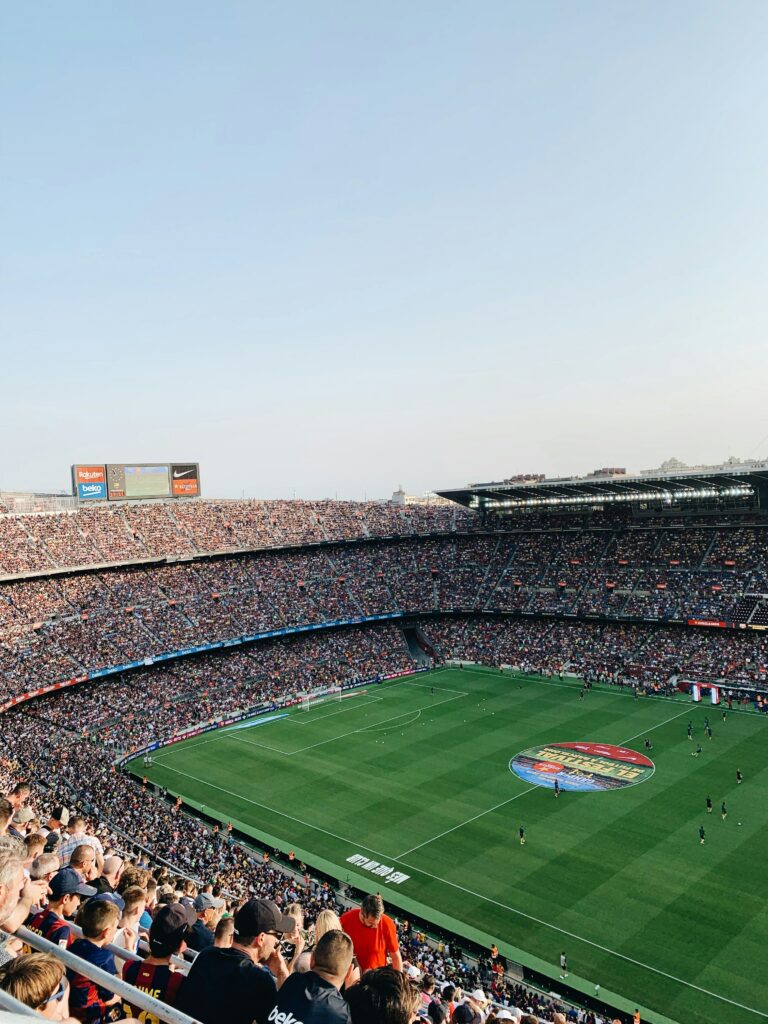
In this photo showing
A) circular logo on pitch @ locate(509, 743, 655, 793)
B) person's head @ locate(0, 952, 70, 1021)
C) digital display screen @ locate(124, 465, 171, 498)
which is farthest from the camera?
digital display screen @ locate(124, 465, 171, 498)

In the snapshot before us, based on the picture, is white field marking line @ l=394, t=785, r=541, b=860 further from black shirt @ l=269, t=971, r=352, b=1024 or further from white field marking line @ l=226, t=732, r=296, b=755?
black shirt @ l=269, t=971, r=352, b=1024

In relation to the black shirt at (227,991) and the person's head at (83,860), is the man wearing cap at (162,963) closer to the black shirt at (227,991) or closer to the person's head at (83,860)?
the black shirt at (227,991)

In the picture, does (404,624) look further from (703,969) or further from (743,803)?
(703,969)

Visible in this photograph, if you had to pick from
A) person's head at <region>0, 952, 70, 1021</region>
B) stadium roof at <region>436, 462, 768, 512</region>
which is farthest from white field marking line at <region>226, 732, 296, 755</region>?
person's head at <region>0, 952, 70, 1021</region>

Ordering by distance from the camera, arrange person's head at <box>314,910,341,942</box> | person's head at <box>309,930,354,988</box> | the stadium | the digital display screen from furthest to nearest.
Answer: the digital display screen < the stadium < person's head at <box>314,910,341,942</box> < person's head at <box>309,930,354,988</box>

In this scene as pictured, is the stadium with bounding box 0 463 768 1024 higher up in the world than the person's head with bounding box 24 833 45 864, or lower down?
lower down

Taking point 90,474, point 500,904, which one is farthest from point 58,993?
point 90,474

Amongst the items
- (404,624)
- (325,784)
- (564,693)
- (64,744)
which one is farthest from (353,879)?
(404,624)

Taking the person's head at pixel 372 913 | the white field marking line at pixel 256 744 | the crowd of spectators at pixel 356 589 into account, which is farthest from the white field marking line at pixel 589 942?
the crowd of spectators at pixel 356 589
